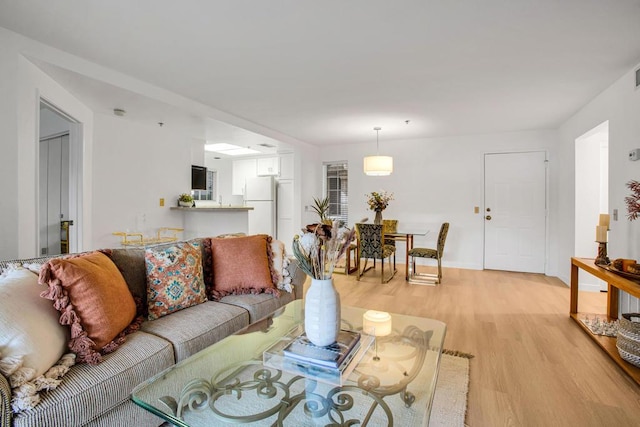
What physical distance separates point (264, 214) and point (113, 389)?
17.7ft

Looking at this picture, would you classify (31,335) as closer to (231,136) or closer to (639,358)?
(639,358)

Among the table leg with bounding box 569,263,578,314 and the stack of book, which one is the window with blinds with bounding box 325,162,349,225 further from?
the stack of book

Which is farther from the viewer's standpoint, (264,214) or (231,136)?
(264,214)

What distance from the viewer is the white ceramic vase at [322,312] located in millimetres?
1446

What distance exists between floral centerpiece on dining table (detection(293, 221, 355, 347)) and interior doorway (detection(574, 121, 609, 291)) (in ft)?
13.5

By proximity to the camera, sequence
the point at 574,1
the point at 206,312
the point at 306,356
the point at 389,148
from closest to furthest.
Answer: the point at 306,356 < the point at 574,1 < the point at 206,312 < the point at 389,148

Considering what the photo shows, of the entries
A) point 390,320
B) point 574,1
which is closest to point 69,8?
point 390,320

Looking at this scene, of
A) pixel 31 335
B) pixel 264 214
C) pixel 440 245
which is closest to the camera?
pixel 31 335

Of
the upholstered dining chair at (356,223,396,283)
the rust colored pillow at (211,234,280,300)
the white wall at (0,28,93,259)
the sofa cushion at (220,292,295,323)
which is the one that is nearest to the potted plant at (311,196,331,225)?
the upholstered dining chair at (356,223,396,283)

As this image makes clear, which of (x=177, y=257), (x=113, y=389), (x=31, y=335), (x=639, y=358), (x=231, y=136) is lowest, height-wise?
(x=639, y=358)

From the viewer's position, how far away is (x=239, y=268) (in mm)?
2371

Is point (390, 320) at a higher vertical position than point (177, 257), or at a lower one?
lower

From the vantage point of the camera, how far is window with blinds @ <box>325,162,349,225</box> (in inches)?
255

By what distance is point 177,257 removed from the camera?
6.76 feet
